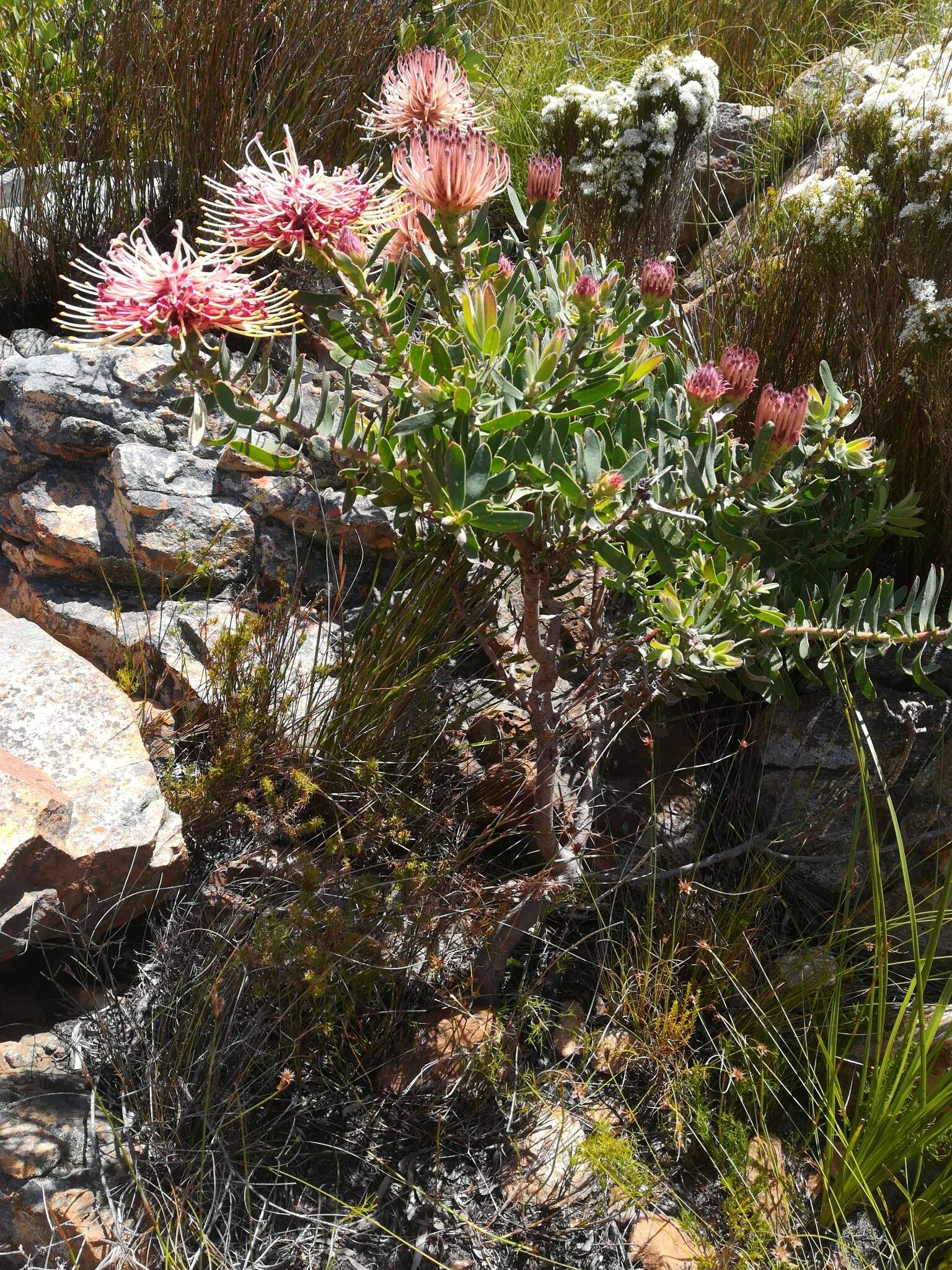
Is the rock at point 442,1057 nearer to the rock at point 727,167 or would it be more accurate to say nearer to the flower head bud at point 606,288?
the flower head bud at point 606,288

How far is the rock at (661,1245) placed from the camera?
177 centimetres

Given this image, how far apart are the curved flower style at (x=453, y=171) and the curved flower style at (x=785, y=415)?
532mm

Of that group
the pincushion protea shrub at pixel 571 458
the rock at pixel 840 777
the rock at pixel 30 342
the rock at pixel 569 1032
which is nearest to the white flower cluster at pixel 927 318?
the pincushion protea shrub at pixel 571 458

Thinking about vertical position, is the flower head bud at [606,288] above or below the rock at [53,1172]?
above

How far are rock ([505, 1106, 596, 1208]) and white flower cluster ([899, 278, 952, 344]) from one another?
6.00 feet

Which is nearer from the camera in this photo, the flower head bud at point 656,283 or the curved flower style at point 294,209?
the curved flower style at point 294,209

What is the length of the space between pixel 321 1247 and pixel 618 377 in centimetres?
158

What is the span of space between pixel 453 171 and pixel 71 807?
1313mm

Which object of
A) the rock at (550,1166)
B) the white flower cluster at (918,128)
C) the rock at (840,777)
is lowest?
the rock at (550,1166)

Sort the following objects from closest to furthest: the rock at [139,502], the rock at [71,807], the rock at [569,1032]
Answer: the rock at [71,807] < the rock at [569,1032] < the rock at [139,502]

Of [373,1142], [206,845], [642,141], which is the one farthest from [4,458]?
[642,141]

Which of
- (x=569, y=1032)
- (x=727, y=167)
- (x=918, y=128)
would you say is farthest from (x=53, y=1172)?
(x=727, y=167)

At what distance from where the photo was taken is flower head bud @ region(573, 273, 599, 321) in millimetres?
1497

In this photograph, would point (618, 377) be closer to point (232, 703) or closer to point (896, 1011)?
point (232, 703)
